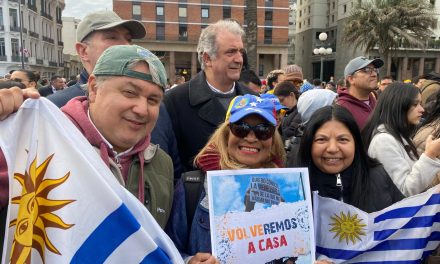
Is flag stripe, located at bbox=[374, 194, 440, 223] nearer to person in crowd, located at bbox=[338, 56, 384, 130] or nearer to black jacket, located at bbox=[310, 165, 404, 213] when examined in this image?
black jacket, located at bbox=[310, 165, 404, 213]

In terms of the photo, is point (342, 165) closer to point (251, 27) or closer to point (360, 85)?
point (360, 85)

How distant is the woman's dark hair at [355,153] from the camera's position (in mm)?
2342

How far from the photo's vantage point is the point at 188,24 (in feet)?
167

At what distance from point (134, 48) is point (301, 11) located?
65757 millimetres

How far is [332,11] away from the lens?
5375 centimetres

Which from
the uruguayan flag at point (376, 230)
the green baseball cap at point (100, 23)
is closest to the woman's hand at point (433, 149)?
the uruguayan flag at point (376, 230)

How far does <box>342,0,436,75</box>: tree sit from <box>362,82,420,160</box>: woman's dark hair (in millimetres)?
28241

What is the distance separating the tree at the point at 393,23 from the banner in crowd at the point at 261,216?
30.1 meters

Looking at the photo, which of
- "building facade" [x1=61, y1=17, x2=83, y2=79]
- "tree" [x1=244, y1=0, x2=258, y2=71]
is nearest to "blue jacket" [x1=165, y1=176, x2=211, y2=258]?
"tree" [x1=244, y1=0, x2=258, y2=71]

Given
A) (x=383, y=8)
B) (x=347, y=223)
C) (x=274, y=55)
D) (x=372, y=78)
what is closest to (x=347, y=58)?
(x=274, y=55)

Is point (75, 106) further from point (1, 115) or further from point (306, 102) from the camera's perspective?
point (306, 102)

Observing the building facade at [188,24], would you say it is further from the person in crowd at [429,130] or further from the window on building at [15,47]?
the person in crowd at [429,130]

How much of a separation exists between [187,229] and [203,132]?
1.15 m

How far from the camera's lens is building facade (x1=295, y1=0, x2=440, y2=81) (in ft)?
141
